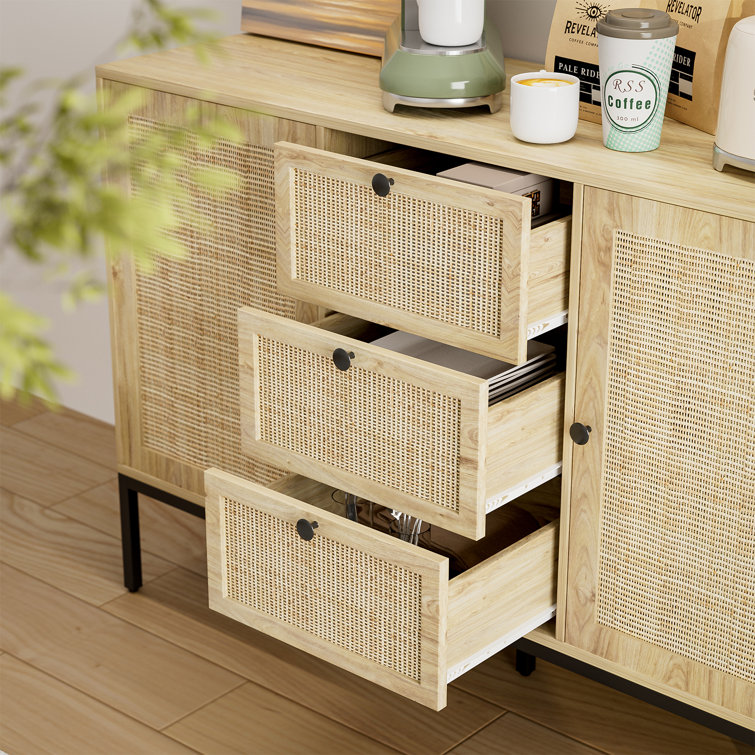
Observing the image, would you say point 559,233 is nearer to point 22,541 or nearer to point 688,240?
point 688,240

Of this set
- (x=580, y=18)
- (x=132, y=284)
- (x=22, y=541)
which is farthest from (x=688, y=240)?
(x=22, y=541)

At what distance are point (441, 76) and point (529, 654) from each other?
0.86m

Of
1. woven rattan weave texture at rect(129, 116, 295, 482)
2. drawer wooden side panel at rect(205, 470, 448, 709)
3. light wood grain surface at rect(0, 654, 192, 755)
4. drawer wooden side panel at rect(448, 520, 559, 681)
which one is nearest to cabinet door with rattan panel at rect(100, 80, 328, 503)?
woven rattan weave texture at rect(129, 116, 295, 482)

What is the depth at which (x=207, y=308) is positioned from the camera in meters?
1.75

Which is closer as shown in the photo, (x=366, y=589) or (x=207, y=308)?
(x=366, y=589)

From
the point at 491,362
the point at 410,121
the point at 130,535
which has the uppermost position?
the point at 410,121

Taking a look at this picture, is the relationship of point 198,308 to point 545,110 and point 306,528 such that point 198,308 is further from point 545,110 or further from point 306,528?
point 545,110

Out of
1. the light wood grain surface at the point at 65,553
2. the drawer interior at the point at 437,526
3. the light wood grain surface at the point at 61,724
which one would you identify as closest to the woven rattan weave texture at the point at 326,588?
the drawer interior at the point at 437,526

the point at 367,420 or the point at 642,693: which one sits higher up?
the point at 367,420

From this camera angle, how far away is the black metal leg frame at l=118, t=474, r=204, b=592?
1.97 meters

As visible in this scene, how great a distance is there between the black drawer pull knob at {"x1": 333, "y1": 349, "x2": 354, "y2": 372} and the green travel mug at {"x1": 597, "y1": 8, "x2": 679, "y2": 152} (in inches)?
15.4

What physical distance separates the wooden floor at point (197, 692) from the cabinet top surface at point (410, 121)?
87cm

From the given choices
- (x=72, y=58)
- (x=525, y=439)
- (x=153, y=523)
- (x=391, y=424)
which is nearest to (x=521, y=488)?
(x=525, y=439)

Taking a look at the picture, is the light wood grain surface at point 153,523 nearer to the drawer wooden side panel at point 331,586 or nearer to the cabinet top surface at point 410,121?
the drawer wooden side panel at point 331,586
